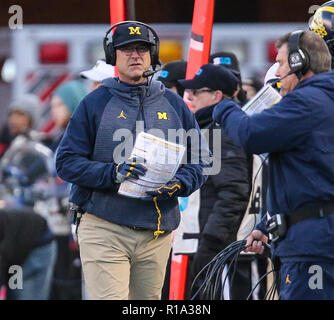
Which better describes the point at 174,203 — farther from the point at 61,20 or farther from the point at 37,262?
the point at 61,20

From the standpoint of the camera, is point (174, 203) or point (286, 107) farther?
point (174, 203)

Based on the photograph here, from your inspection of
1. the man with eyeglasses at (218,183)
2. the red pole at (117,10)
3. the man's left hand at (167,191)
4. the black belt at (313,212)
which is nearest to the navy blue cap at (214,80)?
the man with eyeglasses at (218,183)

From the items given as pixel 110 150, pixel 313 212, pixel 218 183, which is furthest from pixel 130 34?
pixel 313 212

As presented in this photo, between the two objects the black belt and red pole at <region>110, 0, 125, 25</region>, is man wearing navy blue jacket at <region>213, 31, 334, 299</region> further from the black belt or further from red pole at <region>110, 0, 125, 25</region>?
red pole at <region>110, 0, 125, 25</region>

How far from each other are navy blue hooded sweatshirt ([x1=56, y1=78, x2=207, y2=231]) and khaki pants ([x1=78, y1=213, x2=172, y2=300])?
0.07 meters

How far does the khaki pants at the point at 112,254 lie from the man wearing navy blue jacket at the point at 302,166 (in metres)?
0.89

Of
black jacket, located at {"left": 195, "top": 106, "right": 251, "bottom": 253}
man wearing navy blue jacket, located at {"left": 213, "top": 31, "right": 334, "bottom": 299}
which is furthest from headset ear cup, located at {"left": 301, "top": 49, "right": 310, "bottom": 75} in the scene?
black jacket, located at {"left": 195, "top": 106, "right": 251, "bottom": 253}

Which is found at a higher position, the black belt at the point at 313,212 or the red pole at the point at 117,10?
the red pole at the point at 117,10

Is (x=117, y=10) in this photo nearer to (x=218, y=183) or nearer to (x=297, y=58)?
(x=218, y=183)

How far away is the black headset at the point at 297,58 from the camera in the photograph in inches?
189

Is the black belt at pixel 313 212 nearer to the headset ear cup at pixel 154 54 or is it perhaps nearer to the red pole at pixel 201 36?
the headset ear cup at pixel 154 54
